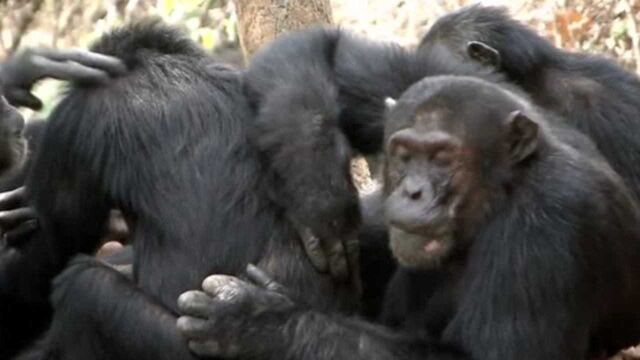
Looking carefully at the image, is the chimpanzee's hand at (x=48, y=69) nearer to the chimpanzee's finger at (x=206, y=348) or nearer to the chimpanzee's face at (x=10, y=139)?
the chimpanzee's face at (x=10, y=139)

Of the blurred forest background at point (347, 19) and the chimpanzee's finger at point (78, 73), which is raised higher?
the chimpanzee's finger at point (78, 73)

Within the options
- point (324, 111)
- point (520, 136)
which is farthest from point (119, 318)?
point (520, 136)

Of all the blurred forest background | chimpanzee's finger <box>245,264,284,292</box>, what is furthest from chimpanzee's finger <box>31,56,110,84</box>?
the blurred forest background

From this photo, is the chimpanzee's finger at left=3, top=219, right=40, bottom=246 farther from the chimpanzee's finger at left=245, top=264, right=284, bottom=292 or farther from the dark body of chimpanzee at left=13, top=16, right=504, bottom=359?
the chimpanzee's finger at left=245, top=264, right=284, bottom=292

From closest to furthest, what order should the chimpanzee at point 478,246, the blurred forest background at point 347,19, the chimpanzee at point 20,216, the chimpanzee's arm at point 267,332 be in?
1. the chimpanzee at point 478,246
2. the chimpanzee's arm at point 267,332
3. the chimpanzee at point 20,216
4. the blurred forest background at point 347,19

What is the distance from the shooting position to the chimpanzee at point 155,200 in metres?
6.01

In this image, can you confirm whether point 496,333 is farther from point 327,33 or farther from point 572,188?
point 327,33

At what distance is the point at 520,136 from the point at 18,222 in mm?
2509

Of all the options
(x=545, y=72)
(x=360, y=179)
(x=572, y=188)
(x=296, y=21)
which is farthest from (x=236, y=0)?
(x=572, y=188)

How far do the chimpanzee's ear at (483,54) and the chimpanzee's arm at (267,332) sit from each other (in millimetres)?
1732

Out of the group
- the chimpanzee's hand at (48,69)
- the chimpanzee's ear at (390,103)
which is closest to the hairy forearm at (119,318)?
the chimpanzee's hand at (48,69)

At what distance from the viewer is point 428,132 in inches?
226

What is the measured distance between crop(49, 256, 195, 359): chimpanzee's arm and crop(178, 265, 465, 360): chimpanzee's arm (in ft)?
0.65

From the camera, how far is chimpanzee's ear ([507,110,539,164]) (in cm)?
571
